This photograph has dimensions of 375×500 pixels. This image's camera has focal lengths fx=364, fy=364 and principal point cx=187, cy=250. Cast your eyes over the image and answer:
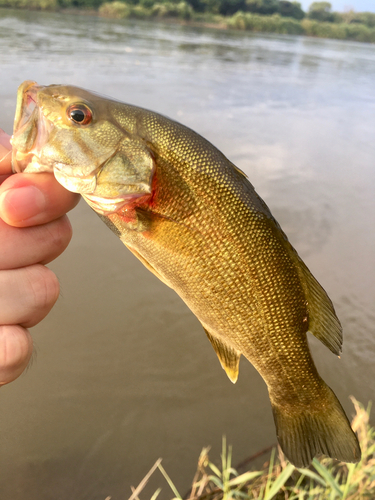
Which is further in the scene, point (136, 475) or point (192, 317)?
point (192, 317)

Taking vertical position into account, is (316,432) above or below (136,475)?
above

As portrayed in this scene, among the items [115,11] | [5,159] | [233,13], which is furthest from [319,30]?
[5,159]

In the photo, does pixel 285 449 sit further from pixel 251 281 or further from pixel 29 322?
pixel 29 322

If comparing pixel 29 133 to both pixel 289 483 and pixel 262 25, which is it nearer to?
pixel 289 483

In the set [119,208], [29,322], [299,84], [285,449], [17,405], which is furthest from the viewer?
[299,84]

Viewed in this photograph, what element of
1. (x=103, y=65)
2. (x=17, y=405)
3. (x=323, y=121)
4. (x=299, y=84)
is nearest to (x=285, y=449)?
(x=17, y=405)

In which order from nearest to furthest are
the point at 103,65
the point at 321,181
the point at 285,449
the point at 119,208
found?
the point at 119,208
the point at 285,449
the point at 321,181
the point at 103,65

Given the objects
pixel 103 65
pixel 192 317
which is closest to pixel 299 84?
pixel 103 65

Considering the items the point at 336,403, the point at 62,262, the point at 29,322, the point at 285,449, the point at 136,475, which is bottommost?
the point at 136,475
